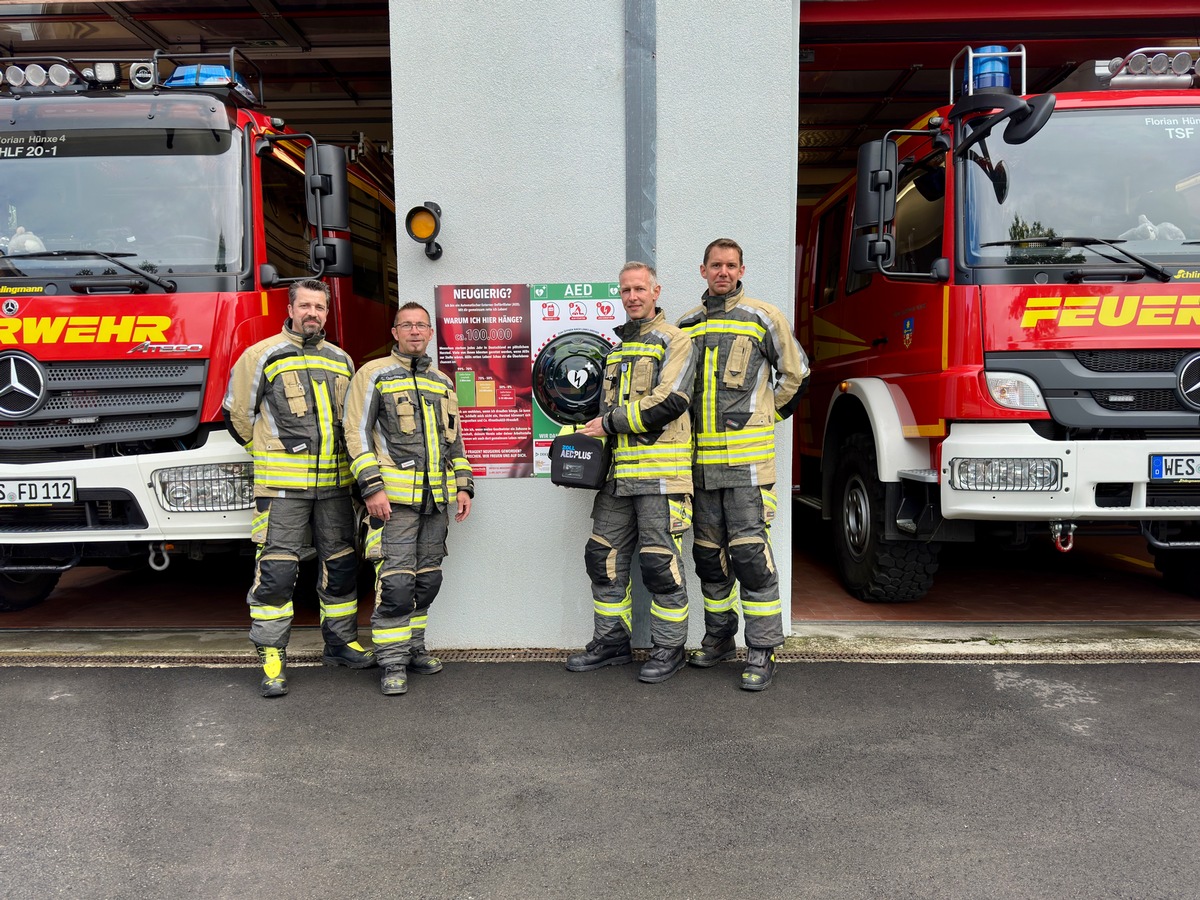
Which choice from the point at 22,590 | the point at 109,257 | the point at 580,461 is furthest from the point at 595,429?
the point at 22,590

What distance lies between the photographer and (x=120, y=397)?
4.15 meters

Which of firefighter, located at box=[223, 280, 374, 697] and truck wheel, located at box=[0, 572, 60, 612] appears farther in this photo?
truck wheel, located at box=[0, 572, 60, 612]

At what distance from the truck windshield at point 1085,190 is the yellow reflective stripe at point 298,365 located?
3.15 meters

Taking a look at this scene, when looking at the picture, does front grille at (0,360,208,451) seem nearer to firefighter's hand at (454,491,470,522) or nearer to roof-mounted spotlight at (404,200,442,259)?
roof-mounted spotlight at (404,200,442,259)

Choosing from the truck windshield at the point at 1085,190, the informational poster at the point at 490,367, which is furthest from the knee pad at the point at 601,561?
the truck windshield at the point at 1085,190

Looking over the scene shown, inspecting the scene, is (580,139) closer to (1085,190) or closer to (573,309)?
(573,309)

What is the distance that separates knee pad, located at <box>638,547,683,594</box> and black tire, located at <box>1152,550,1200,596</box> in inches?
133

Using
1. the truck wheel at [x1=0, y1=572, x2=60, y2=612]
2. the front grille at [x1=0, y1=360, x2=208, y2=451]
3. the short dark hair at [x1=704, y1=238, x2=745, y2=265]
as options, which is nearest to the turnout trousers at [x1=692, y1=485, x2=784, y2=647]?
the short dark hair at [x1=704, y1=238, x2=745, y2=265]

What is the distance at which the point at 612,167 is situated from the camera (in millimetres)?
4238

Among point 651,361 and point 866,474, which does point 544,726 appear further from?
point 866,474

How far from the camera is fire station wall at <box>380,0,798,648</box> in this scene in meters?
4.17

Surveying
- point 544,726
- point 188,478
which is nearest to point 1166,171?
point 544,726

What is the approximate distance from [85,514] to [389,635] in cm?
169

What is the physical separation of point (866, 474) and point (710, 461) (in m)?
1.58
